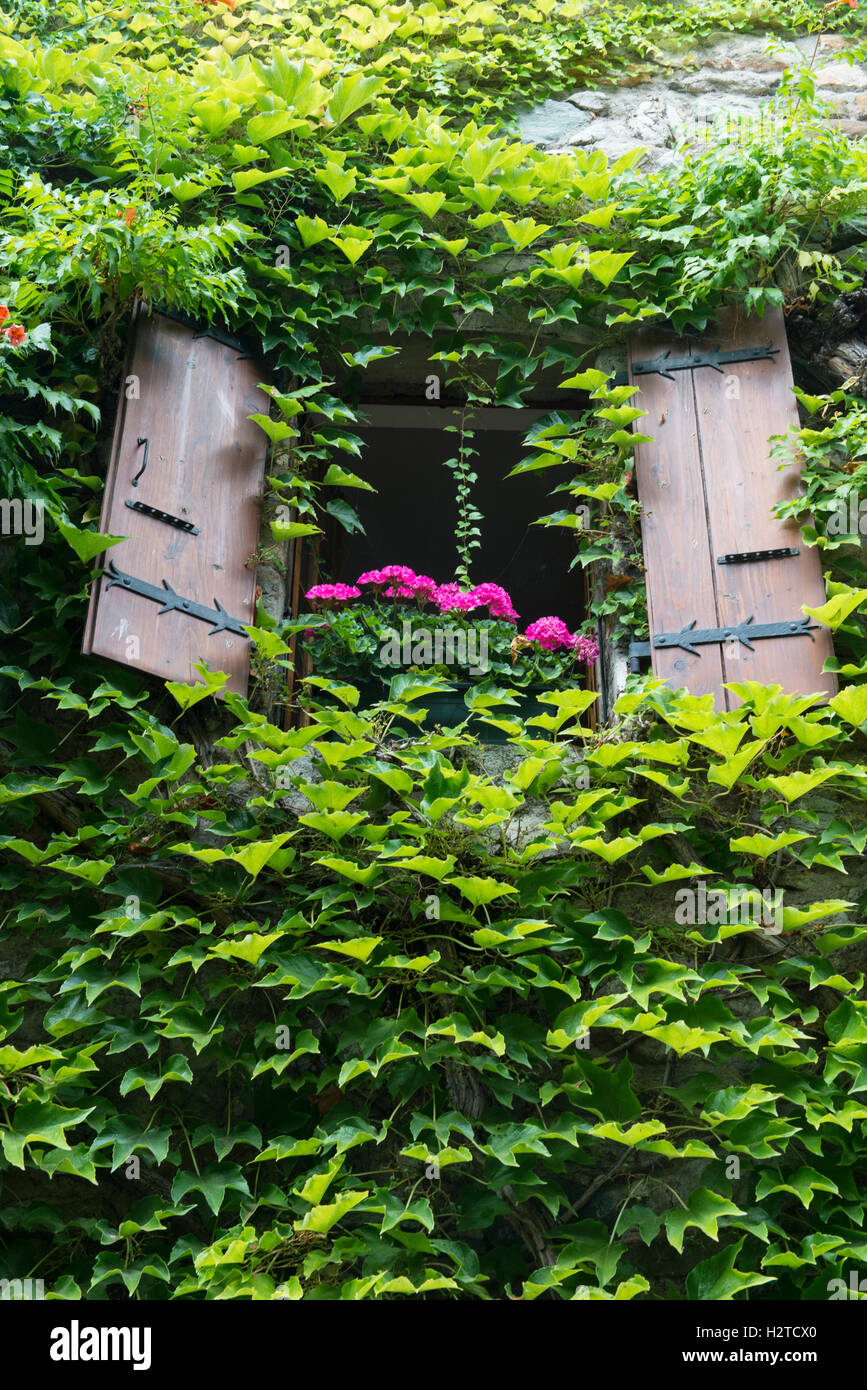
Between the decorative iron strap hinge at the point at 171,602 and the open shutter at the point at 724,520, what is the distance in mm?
1447

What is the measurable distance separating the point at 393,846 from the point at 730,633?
1.40 m

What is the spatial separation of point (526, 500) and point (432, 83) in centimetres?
292

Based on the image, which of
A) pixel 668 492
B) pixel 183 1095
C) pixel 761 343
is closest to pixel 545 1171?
pixel 183 1095

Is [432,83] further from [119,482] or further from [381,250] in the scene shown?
[119,482]

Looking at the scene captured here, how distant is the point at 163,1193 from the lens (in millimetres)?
3654

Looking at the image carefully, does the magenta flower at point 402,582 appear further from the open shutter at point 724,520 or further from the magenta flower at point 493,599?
the open shutter at point 724,520

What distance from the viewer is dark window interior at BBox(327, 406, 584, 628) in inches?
290

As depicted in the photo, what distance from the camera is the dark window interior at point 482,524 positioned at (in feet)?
24.2

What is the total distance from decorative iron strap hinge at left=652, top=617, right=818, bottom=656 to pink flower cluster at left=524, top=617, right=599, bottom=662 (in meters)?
0.34

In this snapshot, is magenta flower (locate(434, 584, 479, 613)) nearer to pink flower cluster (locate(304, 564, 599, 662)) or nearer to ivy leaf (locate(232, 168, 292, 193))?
pink flower cluster (locate(304, 564, 599, 662))

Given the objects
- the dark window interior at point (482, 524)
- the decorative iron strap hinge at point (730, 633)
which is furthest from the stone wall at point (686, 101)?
the dark window interior at point (482, 524)

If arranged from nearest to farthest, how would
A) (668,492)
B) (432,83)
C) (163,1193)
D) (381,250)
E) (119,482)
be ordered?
1. (163,1193)
2. (119,482)
3. (668,492)
4. (381,250)
5. (432,83)

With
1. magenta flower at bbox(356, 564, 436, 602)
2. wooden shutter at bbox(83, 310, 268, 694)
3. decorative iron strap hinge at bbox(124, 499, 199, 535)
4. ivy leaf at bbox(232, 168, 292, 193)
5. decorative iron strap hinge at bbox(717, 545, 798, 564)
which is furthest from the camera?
magenta flower at bbox(356, 564, 436, 602)

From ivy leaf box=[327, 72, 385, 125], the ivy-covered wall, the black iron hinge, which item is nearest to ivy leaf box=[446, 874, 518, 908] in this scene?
the ivy-covered wall
